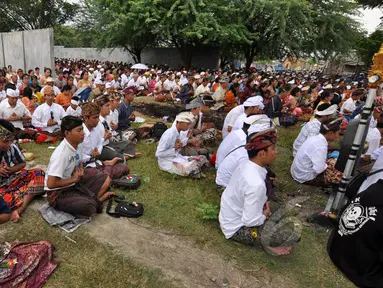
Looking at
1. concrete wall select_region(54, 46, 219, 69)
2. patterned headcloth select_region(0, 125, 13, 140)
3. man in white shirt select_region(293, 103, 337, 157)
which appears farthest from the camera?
concrete wall select_region(54, 46, 219, 69)

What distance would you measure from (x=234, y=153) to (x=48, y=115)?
4.89m

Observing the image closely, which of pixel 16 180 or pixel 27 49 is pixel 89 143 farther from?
pixel 27 49

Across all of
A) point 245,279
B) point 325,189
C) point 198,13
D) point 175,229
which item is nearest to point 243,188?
point 245,279

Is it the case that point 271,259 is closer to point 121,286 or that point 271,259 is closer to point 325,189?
point 121,286

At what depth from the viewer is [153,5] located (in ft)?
58.0

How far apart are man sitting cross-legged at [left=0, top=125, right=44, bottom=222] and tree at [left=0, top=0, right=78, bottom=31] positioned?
30725mm

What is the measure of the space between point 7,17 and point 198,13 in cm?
2387

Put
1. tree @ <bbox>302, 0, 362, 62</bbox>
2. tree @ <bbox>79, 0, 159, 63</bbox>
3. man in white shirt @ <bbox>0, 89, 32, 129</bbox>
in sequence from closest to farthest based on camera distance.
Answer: man in white shirt @ <bbox>0, 89, 32, 129</bbox> → tree @ <bbox>79, 0, 159, 63</bbox> → tree @ <bbox>302, 0, 362, 62</bbox>

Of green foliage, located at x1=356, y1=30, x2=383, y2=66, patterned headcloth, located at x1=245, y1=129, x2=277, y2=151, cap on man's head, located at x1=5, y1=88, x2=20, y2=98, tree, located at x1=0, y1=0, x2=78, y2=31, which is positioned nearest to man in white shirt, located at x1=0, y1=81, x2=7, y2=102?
cap on man's head, located at x1=5, y1=88, x2=20, y2=98

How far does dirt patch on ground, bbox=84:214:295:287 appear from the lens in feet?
10.0

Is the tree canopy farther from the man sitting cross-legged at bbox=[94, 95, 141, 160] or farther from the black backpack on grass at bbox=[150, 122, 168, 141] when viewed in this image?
the man sitting cross-legged at bbox=[94, 95, 141, 160]

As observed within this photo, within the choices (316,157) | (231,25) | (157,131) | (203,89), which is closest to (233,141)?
(316,157)

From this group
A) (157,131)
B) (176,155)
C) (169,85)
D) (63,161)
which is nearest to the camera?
(63,161)

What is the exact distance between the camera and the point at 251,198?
9.87 ft
